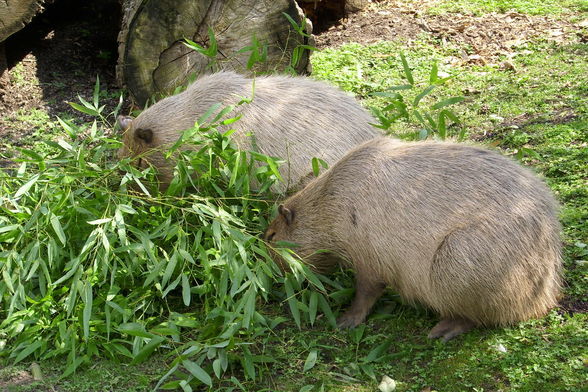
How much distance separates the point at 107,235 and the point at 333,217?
118 centimetres

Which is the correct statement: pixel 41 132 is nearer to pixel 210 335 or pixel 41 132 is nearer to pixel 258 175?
pixel 258 175

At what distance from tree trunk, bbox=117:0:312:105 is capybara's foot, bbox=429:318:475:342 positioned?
268 cm

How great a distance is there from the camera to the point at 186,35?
5363 millimetres

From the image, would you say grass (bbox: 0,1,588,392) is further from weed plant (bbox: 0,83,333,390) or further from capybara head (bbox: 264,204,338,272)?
capybara head (bbox: 264,204,338,272)

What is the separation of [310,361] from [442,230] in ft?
2.88

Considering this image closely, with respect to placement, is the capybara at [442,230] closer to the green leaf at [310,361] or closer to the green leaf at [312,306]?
the green leaf at [312,306]

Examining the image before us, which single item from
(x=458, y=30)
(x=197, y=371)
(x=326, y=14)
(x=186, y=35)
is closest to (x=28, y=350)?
(x=197, y=371)

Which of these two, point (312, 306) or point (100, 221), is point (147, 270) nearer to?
point (100, 221)

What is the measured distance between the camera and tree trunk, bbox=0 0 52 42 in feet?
17.2

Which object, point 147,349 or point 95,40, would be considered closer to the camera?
point 147,349

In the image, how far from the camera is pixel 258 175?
13.3ft

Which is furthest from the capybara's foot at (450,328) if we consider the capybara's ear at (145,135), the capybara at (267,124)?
the capybara's ear at (145,135)

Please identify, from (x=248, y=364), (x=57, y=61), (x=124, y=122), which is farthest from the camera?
(x=57, y=61)

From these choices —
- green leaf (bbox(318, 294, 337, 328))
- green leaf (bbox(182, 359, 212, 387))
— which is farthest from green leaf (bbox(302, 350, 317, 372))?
green leaf (bbox(182, 359, 212, 387))
